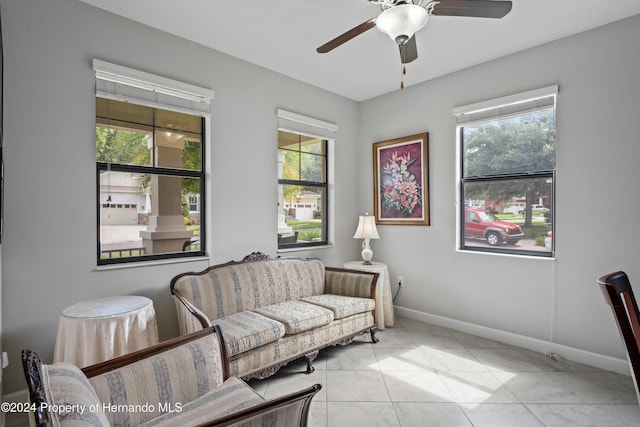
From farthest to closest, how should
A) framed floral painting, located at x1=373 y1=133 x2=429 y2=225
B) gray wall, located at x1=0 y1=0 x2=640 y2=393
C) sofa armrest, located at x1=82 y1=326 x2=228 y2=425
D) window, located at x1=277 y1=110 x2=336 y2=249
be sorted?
framed floral painting, located at x1=373 y1=133 x2=429 y2=225 → window, located at x1=277 y1=110 x2=336 y2=249 → gray wall, located at x1=0 y1=0 x2=640 y2=393 → sofa armrest, located at x1=82 y1=326 x2=228 y2=425

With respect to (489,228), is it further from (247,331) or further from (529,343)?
(247,331)

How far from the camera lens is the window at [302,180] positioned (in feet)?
12.0

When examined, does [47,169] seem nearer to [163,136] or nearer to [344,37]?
[163,136]

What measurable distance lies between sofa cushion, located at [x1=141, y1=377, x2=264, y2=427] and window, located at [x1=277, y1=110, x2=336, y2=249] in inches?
84.2

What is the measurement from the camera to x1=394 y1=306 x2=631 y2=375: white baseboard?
2.58m

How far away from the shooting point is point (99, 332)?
1.93 meters

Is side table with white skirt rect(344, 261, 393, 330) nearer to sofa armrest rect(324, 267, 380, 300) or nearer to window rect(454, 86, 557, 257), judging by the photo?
sofa armrest rect(324, 267, 380, 300)

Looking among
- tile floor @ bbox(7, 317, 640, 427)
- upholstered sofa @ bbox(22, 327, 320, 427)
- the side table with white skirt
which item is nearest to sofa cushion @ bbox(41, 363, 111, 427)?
upholstered sofa @ bbox(22, 327, 320, 427)

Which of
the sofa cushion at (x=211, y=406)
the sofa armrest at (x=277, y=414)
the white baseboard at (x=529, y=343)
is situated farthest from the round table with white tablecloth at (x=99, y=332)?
the white baseboard at (x=529, y=343)

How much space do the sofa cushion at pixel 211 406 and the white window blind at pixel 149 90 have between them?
2219 mm

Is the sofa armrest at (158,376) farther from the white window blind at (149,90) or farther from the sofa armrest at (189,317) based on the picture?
the white window blind at (149,90)

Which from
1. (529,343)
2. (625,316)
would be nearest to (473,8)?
(625,316)

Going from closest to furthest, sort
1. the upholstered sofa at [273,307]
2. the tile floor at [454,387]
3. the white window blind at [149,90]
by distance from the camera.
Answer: the tile floor at [454,387] < the upholstered sofa at [273,307] < the white window blind at [149,90]

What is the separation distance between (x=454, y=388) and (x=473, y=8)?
8.04 ft
